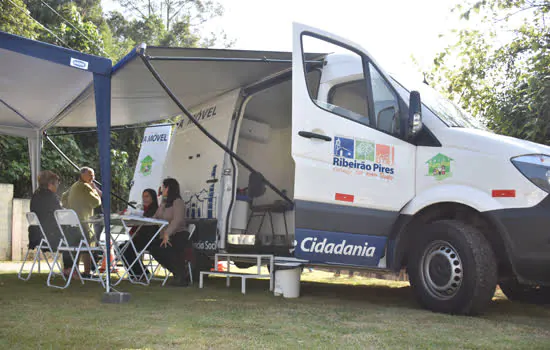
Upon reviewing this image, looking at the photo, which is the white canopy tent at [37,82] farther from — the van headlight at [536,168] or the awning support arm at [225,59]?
the van headlight at [536,168]

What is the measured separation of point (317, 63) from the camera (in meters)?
5.55

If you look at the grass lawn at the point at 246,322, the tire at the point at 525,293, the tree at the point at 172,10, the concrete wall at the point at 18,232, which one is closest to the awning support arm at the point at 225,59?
the grass lawn at the point at 246,322

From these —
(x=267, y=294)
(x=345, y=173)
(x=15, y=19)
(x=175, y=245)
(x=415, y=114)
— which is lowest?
(x=267, y=294)

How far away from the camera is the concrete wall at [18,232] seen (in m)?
10.8

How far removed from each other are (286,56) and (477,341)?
10.6ft

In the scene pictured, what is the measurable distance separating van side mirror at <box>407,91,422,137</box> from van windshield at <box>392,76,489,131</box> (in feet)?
0.81

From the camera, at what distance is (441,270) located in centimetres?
468

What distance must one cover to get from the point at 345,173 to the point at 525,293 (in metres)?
2.31

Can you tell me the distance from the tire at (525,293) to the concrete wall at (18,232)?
8327 mm

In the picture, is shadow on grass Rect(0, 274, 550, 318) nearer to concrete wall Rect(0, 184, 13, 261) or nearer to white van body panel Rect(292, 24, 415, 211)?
white van body panel Rect(292, 24, 415, 211)

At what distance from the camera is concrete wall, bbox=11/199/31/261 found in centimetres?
1084

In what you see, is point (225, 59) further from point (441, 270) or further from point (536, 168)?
point (536, 168)

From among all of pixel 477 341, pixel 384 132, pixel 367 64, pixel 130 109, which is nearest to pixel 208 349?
pixel 477 341

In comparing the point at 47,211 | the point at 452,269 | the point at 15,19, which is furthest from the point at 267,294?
the point at 15,19
